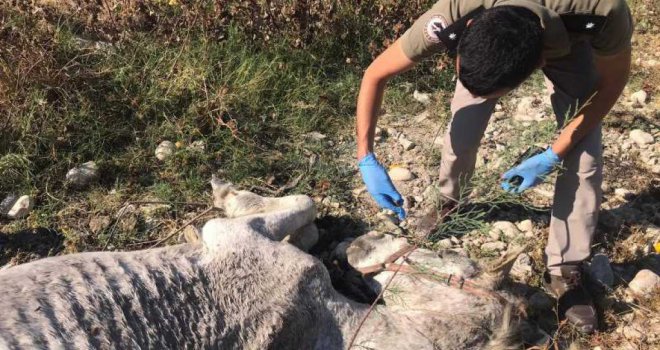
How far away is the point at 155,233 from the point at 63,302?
4.42ft

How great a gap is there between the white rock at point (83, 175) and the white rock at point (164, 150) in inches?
15.0

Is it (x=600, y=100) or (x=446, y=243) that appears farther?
(x=446, y=243)

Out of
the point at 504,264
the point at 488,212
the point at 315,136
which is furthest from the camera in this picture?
the point at 315,136

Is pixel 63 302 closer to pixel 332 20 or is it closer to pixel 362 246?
pixel 362 246

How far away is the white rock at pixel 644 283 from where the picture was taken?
3191 millimetres

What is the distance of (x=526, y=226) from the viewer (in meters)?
3.61

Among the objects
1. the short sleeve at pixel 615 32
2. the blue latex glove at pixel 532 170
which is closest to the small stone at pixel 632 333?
the blue latex glove at pixel 532 170

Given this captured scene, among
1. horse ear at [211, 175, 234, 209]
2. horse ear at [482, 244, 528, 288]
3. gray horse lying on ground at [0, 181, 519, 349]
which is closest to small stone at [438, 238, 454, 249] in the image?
gray horse lying on ground at [0, 181, 519, 349]

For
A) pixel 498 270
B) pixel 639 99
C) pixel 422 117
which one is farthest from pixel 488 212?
pixel 639 99

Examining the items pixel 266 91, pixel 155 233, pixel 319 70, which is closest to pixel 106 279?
pixel 155 233

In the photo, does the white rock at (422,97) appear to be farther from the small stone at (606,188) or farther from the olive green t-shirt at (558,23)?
the olive green t-shirt at (558,23)

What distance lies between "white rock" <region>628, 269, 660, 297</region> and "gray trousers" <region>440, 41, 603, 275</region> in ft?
1.06

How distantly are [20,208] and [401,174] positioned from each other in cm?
230

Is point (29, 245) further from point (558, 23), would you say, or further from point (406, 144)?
point (558, 23)
